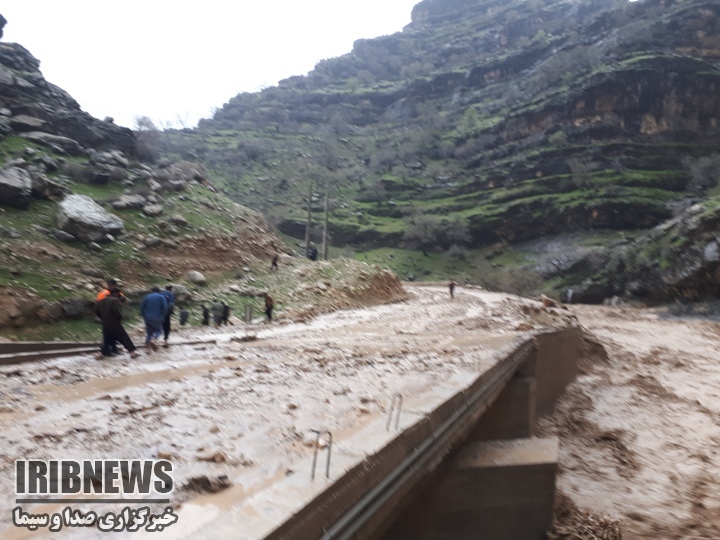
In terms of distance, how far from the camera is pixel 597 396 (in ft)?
47.5

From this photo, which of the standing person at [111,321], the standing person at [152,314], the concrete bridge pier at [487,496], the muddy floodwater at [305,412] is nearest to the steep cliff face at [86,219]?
the muddy floodwater at [305,412]

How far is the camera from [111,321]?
8.91 metres

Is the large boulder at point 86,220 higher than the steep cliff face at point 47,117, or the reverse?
the steep cliff face at point 47,117

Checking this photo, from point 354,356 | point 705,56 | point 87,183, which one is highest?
point 705,56

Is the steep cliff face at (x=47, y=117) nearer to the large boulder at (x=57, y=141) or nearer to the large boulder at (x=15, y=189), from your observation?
the large boulder at (x=57, y=141)

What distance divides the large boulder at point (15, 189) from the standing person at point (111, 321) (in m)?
11.4

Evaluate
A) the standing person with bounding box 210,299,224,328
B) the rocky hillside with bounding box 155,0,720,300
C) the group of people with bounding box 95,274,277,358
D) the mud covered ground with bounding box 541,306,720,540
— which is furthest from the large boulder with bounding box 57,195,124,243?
the rocky hillside with bounding box 155,0,720,300

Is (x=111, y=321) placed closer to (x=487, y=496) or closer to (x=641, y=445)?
(x=487, y=496)

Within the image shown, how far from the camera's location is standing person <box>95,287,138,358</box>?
875 cm

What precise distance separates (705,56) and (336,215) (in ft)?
196

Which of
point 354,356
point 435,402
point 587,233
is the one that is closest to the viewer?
point 435,402

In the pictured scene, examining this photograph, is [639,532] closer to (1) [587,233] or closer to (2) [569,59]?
(1) [587,233]

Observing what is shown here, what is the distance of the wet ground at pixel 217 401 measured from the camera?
391cm

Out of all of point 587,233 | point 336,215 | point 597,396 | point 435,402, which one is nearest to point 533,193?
point 587,233
